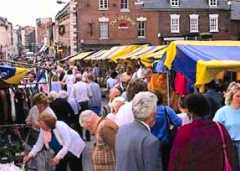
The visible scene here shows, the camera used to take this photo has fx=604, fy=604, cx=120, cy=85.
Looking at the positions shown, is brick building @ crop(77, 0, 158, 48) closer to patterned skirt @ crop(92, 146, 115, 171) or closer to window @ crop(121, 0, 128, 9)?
window @ crop(121, 0, 128, 9)

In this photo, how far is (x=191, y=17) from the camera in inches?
2420

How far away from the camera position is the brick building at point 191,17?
60500 mm

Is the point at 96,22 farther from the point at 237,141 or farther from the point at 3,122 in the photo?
the point at 237,141

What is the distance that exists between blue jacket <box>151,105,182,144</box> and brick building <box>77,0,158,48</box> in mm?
53592

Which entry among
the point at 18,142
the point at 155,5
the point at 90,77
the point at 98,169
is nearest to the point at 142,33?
the point at 155,5

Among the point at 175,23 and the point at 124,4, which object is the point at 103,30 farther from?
the point at 175,23

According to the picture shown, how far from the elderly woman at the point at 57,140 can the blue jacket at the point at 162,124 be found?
1944mm

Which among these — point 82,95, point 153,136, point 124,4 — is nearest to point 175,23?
point 124,4

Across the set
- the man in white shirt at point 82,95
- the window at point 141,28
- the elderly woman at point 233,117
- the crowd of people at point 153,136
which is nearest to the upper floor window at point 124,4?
the window at point 141,28

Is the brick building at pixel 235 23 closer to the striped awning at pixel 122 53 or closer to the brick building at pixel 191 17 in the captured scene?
the brick building at pixel 191 17

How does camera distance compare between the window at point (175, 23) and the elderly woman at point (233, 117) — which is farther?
the window at point (175, 23)

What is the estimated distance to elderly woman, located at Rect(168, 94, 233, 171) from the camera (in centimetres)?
535

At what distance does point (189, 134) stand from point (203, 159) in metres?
0.25

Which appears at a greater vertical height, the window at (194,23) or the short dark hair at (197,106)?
the window at (194,23)
